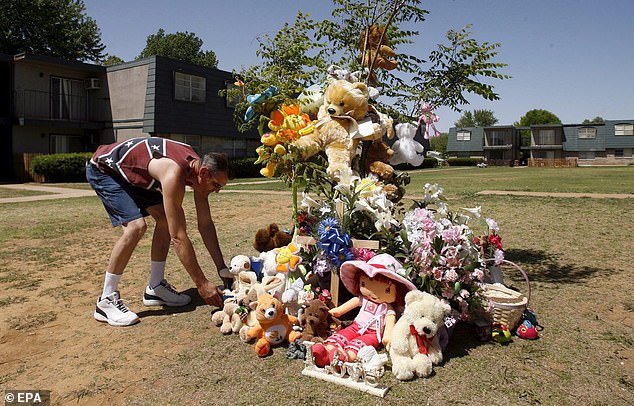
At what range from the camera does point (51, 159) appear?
20.5m

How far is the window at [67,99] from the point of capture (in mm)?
23516

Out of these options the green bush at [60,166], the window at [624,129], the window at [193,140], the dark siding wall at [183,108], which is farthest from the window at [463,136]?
the green bush at [60,166]

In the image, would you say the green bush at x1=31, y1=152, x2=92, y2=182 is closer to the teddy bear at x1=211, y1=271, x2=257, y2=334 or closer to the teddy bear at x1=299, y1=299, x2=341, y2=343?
the teddy bear at x1=211, y1=271, x2=257, y2=334

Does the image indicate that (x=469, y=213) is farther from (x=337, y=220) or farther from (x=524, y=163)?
(x=524, y=163)

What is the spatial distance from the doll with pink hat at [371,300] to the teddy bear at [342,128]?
103 cm

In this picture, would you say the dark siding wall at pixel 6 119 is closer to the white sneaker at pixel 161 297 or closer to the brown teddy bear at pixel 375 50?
the white sneaker at pixel 161 297

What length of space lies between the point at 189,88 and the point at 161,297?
21.4m

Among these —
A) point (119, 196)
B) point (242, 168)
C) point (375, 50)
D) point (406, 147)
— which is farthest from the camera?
point (242, 168)

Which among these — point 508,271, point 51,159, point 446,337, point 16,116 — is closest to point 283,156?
point 446,337

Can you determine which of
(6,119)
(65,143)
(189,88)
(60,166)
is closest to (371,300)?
(60,166)

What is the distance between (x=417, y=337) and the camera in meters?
3.12

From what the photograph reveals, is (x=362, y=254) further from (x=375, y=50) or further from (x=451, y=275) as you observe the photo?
(x=375, y=50)

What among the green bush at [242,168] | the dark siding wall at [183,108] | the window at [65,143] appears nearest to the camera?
the dark siding wall at [183,108]

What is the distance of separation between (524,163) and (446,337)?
2775 inches
